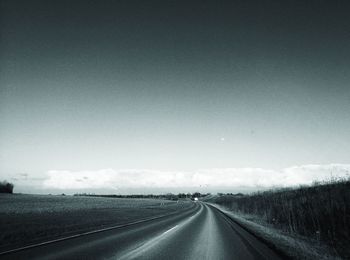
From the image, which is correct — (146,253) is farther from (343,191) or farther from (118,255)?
(343,191)

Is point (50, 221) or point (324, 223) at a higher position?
point (324, 223)

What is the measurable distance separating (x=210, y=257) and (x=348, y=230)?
8.34 meters

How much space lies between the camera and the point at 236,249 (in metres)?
9.25

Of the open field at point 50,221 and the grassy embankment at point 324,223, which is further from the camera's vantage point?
the open field at point 50,221

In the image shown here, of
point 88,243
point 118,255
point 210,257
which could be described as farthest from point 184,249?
point 88,243

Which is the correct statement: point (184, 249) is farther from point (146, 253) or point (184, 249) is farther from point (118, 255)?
point (118, 255)

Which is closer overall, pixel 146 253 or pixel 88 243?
pixel 146 253

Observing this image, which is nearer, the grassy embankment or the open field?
the grassy embankment

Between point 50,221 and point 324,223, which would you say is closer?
point 324,223

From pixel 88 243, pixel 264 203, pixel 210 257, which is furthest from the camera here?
pixel 264 203

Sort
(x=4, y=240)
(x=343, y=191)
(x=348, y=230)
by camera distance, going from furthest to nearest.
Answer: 1. (x=343, y=191)
2. (x=348, y=230)
3. (x=4, y=240)

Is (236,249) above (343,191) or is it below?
below

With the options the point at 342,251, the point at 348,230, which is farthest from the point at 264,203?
the point at 342,251

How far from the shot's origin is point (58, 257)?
23.9ft
